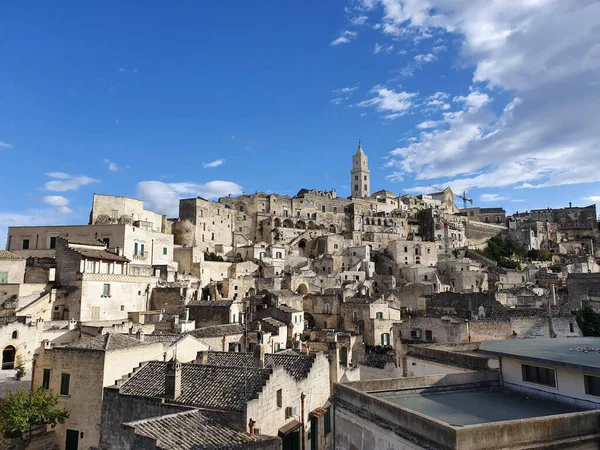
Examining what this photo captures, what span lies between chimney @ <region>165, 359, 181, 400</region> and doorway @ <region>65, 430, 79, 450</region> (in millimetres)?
6168

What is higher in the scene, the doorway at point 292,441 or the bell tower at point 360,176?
the bell tower at point 360,176

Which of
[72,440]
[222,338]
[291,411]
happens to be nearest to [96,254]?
[222,338]

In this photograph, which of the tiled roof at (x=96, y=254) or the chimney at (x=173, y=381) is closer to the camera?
the chimney at (x=173, y=381)

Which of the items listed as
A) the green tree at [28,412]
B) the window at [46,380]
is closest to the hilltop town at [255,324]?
the window at [46,380]

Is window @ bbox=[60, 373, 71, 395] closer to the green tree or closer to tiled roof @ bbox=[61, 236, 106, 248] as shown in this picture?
the green tree

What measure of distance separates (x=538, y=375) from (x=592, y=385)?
1.52 metres

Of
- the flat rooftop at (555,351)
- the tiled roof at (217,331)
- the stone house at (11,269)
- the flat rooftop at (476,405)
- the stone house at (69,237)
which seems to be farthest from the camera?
the stone house at (69,237)

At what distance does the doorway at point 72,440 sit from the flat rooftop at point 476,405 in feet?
44.6

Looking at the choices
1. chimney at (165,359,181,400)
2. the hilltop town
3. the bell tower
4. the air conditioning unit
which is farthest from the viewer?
the bell tower

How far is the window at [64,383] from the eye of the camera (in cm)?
1839

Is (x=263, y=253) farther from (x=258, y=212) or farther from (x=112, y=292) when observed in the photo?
(x=112, y=292)

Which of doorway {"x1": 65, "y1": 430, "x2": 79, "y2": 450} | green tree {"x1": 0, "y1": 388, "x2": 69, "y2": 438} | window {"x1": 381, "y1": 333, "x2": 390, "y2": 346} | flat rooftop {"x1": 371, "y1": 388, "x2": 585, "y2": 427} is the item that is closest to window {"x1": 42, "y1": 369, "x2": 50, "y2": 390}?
green tree {"x1": 0, "y1": 388, "x2": 69, "y2": 438}

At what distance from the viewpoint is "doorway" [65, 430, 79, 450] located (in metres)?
18.0

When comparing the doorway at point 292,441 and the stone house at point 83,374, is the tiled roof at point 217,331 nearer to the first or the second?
the stone house at point 83,374
